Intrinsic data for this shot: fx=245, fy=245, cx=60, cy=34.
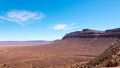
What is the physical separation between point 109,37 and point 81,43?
1955 centimetres

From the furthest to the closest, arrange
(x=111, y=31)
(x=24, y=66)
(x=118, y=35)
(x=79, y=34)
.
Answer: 1. (x=79, y=34)
2. (x=111, y=31)
3. (x=118, y=35)
4. (x=24, y=66)

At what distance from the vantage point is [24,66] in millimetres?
82312

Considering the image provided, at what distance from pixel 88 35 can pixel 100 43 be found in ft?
79.4

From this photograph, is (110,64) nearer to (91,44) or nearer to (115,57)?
(115,57)

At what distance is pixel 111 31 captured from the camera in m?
162

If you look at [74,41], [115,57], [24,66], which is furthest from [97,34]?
[115,57]

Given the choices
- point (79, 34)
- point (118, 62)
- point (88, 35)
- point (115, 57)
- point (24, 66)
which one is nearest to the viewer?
point (118, 62)

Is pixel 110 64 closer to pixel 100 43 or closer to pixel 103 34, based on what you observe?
pixel 100 43

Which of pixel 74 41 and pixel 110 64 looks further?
pixel 74 41

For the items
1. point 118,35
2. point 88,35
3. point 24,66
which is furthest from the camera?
point 88,35

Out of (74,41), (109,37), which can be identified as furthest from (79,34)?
(109,37)

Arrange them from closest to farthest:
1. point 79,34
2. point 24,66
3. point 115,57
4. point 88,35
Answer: point 115,57 < point 24,66 < point 88,35 < point 79,34

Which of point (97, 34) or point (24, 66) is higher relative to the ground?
point (97, 34)

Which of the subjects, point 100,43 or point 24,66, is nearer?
point 24,66
